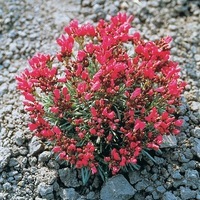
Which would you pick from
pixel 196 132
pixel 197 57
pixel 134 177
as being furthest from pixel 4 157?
pixel 197 57

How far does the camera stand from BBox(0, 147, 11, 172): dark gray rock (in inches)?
162

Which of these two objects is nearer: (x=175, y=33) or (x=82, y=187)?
(x=82, y=187)

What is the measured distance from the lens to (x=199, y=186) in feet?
13.3

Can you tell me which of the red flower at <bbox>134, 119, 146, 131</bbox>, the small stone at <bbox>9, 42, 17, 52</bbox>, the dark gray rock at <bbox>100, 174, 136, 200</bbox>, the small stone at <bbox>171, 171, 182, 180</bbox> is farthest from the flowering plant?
the small stone at <bbox>9, 42, 17, 52</bbox>

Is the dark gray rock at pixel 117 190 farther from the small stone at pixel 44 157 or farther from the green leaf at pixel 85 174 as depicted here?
the small stone at pixel 44 157

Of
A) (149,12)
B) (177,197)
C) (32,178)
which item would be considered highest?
(149,12)

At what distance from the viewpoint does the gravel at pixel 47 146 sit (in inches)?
158

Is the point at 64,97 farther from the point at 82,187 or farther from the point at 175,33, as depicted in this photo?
the point at 175,33

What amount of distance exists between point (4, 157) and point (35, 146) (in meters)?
0.28

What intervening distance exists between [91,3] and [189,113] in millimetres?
1904

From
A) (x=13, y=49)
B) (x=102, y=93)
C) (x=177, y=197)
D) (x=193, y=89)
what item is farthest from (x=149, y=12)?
(x=177, y=197)

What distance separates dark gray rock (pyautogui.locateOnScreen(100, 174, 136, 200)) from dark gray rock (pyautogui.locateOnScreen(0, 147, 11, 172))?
869 millimetres

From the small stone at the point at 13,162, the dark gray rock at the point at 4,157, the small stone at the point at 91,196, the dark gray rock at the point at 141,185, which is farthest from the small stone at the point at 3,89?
the dark gray rock at the point at 141,185

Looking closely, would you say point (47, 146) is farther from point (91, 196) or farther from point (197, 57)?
point (197, 57)
